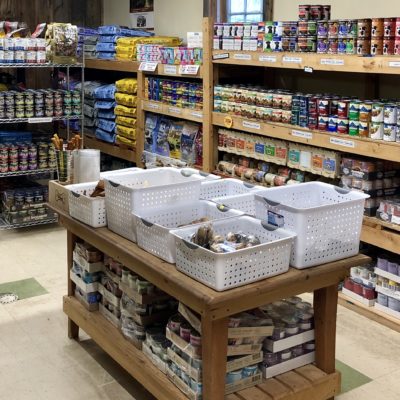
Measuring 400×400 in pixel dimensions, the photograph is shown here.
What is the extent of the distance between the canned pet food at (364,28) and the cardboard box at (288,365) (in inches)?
73.1

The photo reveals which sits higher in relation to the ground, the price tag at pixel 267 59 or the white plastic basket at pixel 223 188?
the price tag at pixel 267 59

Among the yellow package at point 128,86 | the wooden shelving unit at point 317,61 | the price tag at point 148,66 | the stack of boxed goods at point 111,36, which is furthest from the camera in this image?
the stack of boxed goods at point 111,36

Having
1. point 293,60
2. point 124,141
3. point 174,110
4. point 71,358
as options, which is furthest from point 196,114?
point 71,358

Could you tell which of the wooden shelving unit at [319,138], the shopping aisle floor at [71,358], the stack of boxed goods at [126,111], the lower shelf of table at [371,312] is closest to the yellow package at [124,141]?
the stack of boxed goods at [126,111]

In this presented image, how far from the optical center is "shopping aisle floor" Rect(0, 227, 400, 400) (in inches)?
118

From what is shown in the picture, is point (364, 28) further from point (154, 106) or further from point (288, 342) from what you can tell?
point (154, 106)

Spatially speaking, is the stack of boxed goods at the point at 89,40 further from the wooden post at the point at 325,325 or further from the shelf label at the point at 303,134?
the wooden post at the point at 325,325

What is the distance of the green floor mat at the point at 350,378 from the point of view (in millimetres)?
3043

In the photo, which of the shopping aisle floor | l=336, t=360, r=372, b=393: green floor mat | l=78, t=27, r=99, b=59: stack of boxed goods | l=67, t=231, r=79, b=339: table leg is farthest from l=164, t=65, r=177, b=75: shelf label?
l=336, t=360, r=372, b=393: green floor mat

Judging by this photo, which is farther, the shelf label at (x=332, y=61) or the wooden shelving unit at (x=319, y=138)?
the shelf label at (x=332, y=61)

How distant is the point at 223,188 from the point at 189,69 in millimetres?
2130

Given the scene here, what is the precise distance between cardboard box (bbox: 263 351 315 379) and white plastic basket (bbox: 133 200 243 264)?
0.65 m

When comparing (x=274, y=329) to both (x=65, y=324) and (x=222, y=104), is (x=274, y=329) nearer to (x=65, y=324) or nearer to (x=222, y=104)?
(x=65, y=324)

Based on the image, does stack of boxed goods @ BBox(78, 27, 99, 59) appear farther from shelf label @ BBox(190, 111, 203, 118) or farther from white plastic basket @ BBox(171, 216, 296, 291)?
white plastic basket @ BBox(171, 216, 296, 291)
